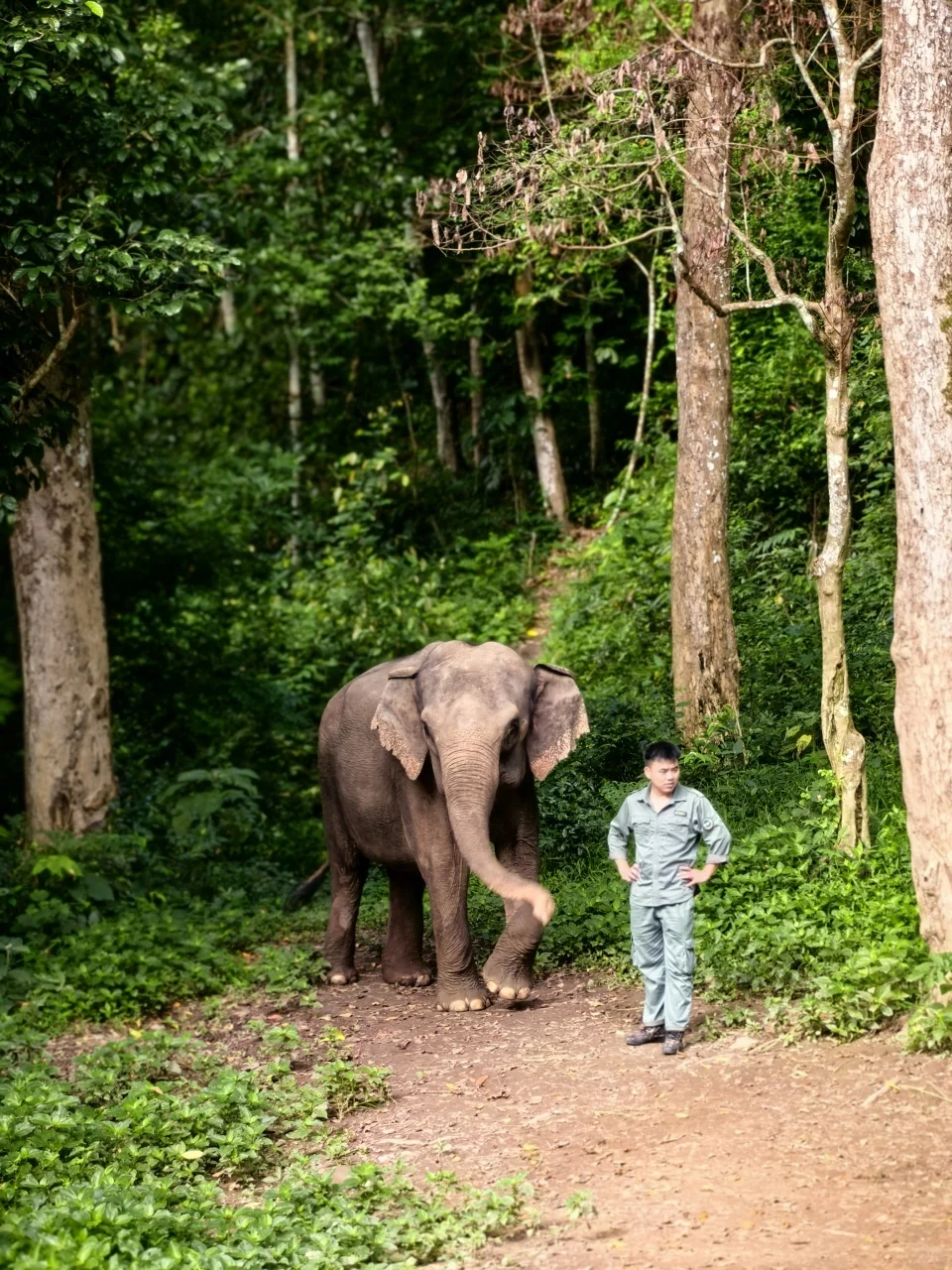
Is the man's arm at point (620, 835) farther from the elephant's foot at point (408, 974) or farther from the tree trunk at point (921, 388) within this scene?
the elephant's foot at point (408, 974)

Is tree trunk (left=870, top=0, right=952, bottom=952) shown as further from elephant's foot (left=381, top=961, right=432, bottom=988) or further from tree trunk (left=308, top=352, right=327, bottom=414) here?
tree trunk (left=308, top=352, right=327, bottom=414)

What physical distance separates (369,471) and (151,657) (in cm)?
821

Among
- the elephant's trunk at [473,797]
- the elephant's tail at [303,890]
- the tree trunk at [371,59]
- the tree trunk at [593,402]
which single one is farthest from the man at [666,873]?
the tree trunk at [371,59]

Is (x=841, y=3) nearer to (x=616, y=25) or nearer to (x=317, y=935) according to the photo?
(x=616, y=25)

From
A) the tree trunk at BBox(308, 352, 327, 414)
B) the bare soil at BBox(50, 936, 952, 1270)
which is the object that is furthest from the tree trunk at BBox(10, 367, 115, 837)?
the tree trunk at BBox(308, 352, 327, 414)

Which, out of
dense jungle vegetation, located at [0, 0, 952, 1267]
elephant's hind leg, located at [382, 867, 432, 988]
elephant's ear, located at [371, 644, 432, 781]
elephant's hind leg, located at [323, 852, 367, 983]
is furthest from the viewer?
elephant's hind leg, located at [323, 852, 367, 983]

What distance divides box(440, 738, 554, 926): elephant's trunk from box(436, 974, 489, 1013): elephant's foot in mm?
887

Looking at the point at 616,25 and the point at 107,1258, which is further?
the point at 616,25

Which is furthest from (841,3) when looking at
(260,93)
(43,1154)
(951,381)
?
(260,93)

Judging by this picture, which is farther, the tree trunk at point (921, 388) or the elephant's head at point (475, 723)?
the elephant's head at point (475, 723)

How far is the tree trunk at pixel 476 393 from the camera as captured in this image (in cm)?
Answer: 2311

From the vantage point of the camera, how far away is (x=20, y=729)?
15.1 meters

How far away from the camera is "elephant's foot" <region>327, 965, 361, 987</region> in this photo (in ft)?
34.1

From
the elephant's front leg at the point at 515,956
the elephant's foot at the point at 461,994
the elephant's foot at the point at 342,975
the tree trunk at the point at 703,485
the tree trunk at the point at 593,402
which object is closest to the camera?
the elephant's front leg at the point at 515,956
